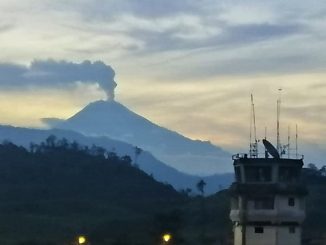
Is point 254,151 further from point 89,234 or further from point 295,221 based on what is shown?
point 89,234

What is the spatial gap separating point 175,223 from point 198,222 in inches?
2700

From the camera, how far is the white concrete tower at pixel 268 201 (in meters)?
71.1

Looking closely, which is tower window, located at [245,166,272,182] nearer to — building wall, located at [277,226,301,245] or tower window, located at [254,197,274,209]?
tower window, located at [254,197,274,209]

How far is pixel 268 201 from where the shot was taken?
71.8 metres

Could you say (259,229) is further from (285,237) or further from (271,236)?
(285,237)

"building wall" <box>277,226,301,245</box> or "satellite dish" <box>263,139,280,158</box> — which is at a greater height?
"satellite dish" <box>263,139,280,158</box>

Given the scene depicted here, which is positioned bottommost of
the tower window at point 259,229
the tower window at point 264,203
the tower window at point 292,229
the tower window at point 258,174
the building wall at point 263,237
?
the building wall at point 263,237

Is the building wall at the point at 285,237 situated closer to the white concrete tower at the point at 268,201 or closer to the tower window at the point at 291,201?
the white concrete tower at the point at 268,201

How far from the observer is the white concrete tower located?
7112cm

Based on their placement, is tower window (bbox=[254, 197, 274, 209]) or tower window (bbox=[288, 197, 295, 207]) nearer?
tower window (bbox=[254, 197, 274, 209])

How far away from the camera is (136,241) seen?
150 metres

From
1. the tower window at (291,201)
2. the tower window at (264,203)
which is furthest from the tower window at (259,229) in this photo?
the tower window at (291,201)

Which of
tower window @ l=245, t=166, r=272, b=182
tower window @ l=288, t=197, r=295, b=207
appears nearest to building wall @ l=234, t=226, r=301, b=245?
tower window @ l=288, t=197, r=295, b=207

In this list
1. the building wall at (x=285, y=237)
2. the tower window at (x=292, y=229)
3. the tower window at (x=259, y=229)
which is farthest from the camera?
the tower window at (x=292, y=229)
